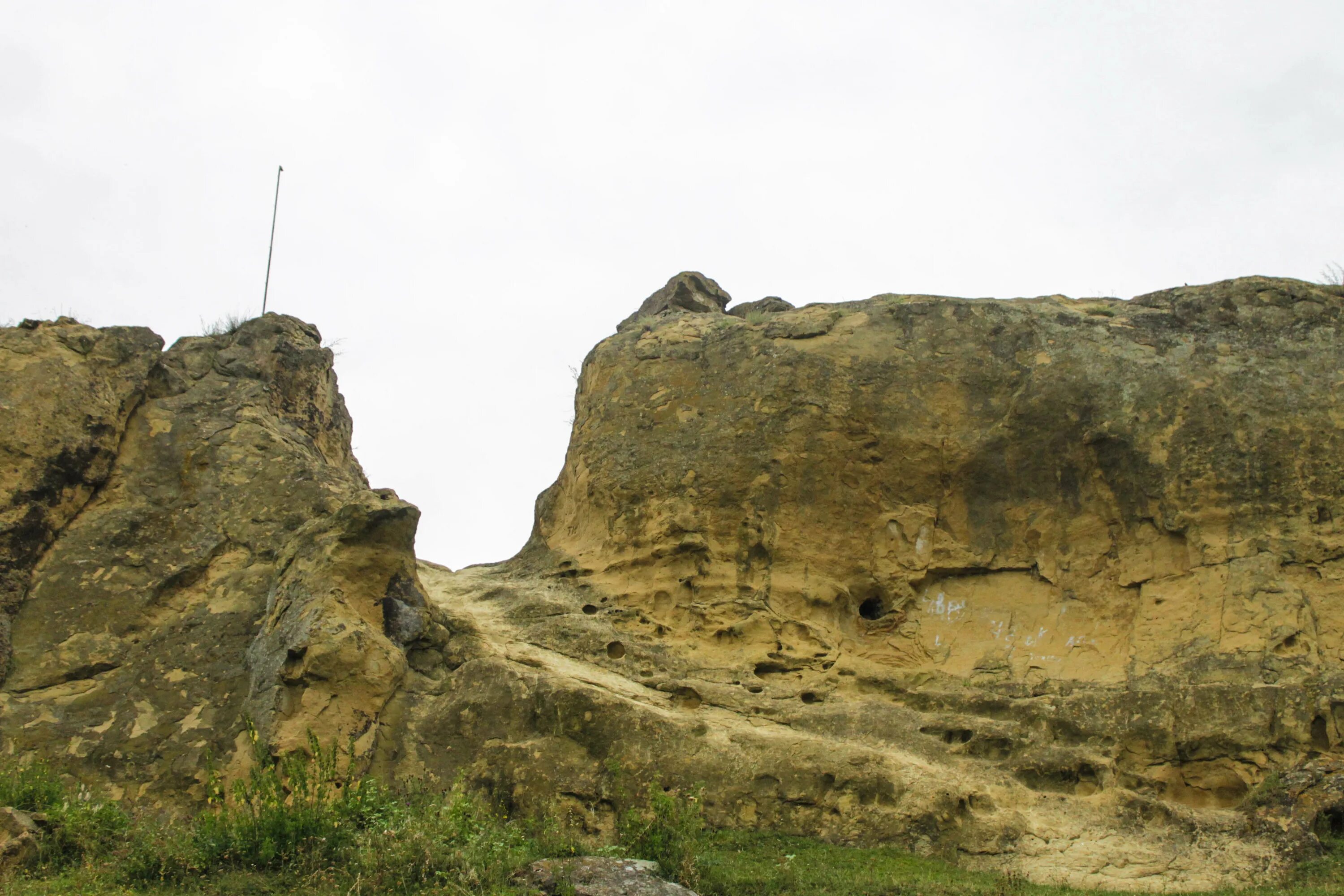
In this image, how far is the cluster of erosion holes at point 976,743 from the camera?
1420cm

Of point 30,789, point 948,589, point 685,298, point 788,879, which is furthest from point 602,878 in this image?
point 685,298

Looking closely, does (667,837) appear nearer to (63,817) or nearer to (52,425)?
Result: (63,817)

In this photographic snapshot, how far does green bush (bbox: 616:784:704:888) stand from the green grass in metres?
0.01

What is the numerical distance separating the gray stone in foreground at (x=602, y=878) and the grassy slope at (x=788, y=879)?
24.4 inches

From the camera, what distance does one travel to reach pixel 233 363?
17.5 metres

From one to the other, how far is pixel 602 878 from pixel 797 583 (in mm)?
6074

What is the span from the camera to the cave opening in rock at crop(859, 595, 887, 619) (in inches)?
645

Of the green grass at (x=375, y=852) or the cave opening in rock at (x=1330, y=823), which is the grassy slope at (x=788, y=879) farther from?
the cave opening in rock at (x=1330, y=823)

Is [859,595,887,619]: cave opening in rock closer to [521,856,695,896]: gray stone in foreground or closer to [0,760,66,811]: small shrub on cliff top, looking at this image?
[521,856,695,896]: gray stone in foreground

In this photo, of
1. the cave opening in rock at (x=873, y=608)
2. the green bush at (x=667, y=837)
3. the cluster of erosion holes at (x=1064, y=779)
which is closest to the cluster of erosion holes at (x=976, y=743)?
the cluster of erosion holes at (x=1064, y=779)

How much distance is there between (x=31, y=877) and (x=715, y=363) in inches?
390

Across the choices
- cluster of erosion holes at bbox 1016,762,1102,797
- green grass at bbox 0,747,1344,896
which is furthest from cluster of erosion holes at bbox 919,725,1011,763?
green grass at bbox 0,747,1344,896

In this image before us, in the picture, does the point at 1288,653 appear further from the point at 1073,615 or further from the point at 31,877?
the point at 31,877

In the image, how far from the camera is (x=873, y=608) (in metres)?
16.5
